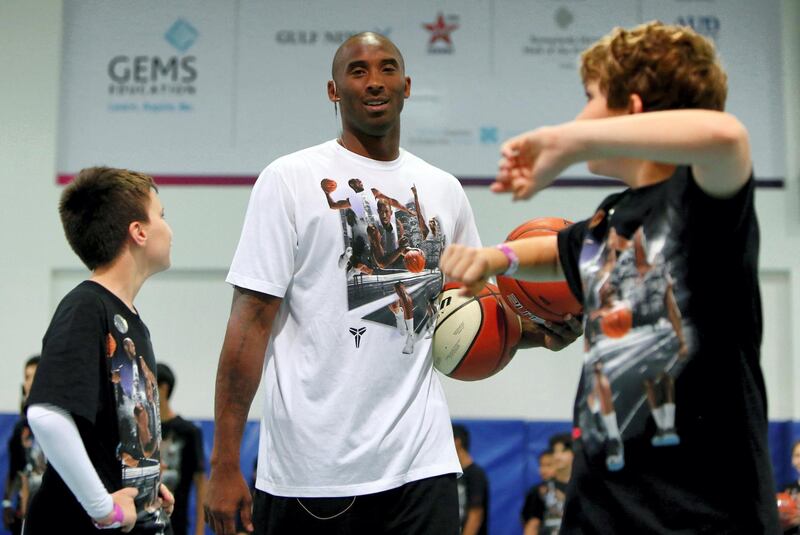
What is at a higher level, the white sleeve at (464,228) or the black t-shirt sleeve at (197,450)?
the white sleeve at (464,228)

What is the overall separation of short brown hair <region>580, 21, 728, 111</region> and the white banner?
6.05 m

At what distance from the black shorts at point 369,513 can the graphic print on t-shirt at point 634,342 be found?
963 mm

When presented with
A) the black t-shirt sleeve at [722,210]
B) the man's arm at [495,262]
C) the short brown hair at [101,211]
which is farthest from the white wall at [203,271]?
the black t-shirt sleeve at [722,210]

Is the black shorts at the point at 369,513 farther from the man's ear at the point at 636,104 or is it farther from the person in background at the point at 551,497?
the person in background at the point at 551,497

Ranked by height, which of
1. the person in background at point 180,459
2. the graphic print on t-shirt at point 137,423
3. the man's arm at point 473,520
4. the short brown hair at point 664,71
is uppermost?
the short brown hair at point 664,71

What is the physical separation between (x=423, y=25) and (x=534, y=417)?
3.27 meters

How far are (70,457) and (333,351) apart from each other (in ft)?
2.51

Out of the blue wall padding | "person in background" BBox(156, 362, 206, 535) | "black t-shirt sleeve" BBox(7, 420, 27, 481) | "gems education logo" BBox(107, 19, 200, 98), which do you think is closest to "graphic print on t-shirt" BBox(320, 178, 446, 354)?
"person in background" BBox(156, 362, 206, 535)

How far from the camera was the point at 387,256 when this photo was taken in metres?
2.97

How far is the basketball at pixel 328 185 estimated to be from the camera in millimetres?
2967

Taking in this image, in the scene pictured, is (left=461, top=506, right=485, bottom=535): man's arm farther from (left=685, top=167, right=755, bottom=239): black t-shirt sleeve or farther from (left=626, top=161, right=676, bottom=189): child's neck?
(left=685, top=167, right=755, bottom=239): black t-shirt sleeve

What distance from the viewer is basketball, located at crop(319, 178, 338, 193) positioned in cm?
297

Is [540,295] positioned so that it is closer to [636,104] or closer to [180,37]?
[636,104]

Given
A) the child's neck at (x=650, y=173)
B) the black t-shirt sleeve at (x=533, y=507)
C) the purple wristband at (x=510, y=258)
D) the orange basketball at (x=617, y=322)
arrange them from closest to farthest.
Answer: the orange basketball at (x=617, y=322), the child's neck at (x=650, y=173), the purple wristband at (x=510, y=258), the black t-shirt sleeve at (x=533, y=507)
